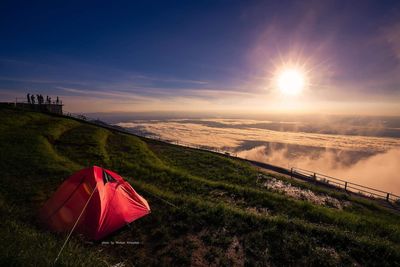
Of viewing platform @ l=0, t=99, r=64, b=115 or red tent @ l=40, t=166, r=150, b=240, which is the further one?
viewing platform @ l=0, t=99, r=64, b=115

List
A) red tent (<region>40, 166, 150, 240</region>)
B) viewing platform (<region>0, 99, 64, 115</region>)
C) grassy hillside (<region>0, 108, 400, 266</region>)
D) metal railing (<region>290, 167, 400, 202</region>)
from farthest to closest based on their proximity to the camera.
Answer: viewing platform (<region>0, 99, 64, 115</region>)
metal railing (<region>290, 167, 400, 202</region>)
red tent (<region>40, 166, 150, 240</region>)
grassy hillside (<region>0, 108, 400, 266</region>)

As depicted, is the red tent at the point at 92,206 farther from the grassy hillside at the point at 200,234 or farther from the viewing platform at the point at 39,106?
the viewing platform at the point at 39,106

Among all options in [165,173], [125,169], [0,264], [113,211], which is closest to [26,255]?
[0,264]

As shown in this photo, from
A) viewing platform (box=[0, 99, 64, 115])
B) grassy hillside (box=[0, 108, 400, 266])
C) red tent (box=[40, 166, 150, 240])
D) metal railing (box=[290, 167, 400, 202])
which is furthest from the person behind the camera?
viewing platform (box=[0, 99, 64, 115])

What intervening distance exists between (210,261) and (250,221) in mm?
3135

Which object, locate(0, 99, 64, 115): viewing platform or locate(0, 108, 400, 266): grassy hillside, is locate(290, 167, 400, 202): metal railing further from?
locate(0, 99, 64, 115): viewing platform

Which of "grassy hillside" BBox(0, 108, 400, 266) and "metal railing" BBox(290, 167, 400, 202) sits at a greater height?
"grassy hillside" BBox(0, 108, 400, 266)

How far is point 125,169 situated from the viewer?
21.0 meters

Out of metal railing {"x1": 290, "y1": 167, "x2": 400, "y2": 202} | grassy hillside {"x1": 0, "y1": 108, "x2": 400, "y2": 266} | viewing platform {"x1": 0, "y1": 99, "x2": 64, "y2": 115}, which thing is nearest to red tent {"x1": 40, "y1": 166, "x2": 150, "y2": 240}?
grassy hillside {"x1": 0, "y1": 108, "x2": 400, "y2": 266}

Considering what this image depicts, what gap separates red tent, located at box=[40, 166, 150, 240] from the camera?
328 inches

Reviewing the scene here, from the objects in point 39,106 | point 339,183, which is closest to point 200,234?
point 339,183

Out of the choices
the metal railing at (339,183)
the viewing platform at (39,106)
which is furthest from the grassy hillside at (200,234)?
the viewing platform at (39,106)

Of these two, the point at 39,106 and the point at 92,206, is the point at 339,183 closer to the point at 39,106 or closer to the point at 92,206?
the point at 92,206

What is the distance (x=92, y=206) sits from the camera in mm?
8680
